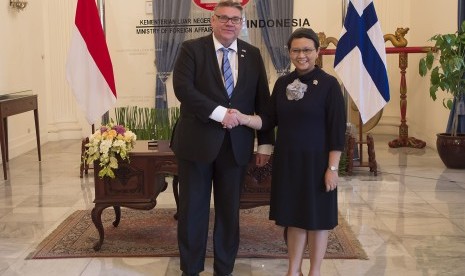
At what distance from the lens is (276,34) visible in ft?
28.8

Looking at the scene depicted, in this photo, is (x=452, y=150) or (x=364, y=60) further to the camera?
(x=452, y=150)

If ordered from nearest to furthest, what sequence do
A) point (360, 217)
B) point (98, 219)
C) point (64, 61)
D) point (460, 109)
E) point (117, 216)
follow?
point (98, 219)
point (117, 216)
point (360, 217)
point (460, 109)
point (64, 61)

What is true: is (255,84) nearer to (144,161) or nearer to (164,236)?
(144,161)

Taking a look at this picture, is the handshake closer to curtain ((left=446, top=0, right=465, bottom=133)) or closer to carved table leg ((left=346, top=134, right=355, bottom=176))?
carved table leg ((left=346, top=134, right=355, bottom=176))

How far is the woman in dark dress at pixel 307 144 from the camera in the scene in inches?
112

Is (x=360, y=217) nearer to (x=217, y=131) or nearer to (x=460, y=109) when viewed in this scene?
(x=217, y=131)

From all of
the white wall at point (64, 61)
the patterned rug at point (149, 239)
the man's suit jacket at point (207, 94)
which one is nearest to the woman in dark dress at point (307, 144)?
the man's suit jacket at point (207, 94)

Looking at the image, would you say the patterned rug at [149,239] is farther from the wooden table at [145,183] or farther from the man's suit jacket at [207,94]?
the man's suit jacket at [207,94]

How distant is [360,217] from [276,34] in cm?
463

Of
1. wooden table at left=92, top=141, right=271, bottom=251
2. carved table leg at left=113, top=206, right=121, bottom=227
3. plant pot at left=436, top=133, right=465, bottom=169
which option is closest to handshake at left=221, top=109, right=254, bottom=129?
wooden table at left=92, top=141, right=271, bottom=251

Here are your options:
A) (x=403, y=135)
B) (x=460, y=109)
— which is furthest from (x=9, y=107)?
Answer: (x=403, y=135)

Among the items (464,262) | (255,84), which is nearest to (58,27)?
(255,84)

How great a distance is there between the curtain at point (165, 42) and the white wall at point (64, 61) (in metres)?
1.43

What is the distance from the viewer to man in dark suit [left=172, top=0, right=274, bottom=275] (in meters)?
3.01
